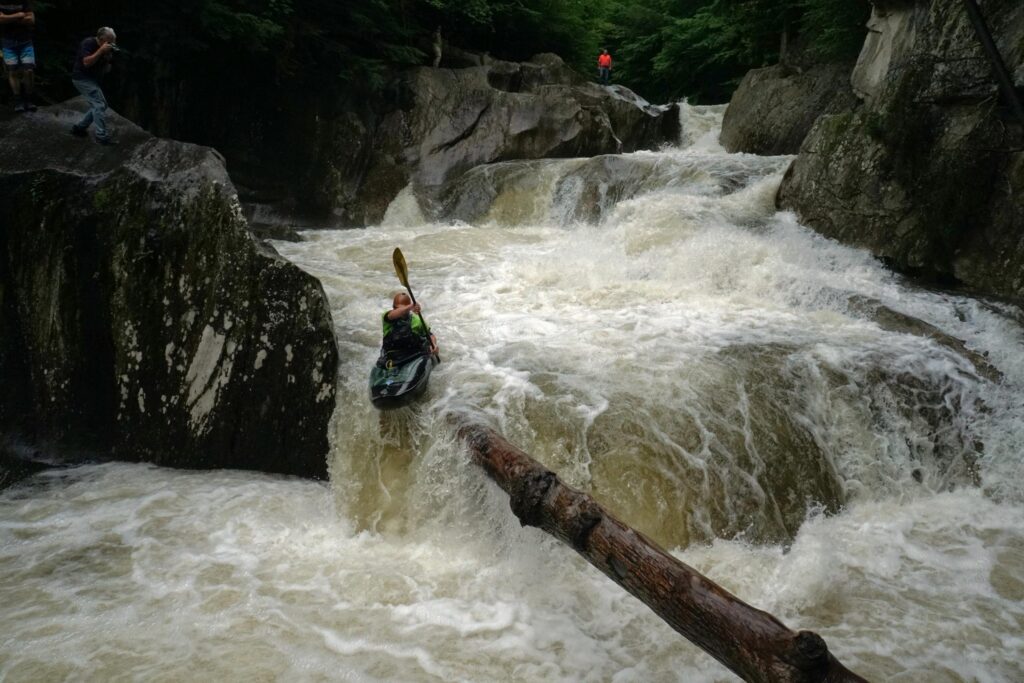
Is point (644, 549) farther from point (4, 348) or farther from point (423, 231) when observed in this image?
point (423, 231)

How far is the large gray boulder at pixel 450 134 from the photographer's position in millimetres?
12984

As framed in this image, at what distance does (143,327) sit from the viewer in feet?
19.0

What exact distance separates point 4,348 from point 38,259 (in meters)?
0.82

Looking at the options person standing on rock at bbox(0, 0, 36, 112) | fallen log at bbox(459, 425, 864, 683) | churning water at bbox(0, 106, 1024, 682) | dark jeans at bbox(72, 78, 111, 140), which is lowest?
churning water at bbox(0, 106, 1024, 682)

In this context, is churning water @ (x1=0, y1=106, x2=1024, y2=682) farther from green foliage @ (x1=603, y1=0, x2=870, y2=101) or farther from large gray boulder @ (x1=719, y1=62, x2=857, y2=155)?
green foliage @ (x1=603, y1=0, x2=870, y2=101)

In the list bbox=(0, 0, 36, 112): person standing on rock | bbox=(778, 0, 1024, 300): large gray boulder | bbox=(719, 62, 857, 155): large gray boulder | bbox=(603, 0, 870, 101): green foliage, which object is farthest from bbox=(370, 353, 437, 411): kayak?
bbox=(603, 0, 870, 101): green foliage

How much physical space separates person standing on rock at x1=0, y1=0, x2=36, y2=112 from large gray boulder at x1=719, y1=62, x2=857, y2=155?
12315 millimetres

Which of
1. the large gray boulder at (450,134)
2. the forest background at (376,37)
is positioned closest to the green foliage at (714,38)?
the forest background at (376,37)

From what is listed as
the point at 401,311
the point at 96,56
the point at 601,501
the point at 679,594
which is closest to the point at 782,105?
the point at 401,311

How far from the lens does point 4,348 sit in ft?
18.9

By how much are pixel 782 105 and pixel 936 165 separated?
739cm

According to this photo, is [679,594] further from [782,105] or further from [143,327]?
[782,105]

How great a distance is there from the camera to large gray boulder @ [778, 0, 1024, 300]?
6.98m

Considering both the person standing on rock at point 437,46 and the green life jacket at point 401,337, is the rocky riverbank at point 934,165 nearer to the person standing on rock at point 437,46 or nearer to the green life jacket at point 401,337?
the green life jacket at point 401,337
